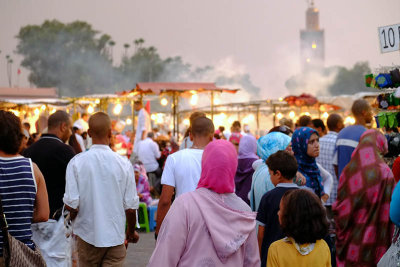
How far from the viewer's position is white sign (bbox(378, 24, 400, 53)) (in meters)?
6.15

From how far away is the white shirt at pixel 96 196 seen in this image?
572 centimetres

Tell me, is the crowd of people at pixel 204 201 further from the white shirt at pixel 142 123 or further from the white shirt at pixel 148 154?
the white shirt at pixel 148 154

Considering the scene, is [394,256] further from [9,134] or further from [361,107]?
[361,107]

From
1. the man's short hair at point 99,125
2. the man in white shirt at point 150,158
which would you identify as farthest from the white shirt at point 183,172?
the man in white shirt at point 150,158

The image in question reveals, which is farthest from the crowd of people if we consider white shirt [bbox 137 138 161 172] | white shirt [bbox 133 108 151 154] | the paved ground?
white shirt [bbox 137 138 161 172]

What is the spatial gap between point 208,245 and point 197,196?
286mm

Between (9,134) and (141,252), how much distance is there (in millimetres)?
6590

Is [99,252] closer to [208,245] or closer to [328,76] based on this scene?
[208,245]

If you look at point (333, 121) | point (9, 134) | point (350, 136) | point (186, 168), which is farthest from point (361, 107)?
point (9, 134)

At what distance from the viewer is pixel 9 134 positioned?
4227 mm

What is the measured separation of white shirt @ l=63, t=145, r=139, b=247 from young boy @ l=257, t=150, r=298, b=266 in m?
1.44

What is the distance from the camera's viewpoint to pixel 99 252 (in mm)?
5793

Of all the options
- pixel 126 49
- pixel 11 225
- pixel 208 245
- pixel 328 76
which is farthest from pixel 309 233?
pixel 328 76

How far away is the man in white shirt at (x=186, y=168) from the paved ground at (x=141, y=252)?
3.62 meters
